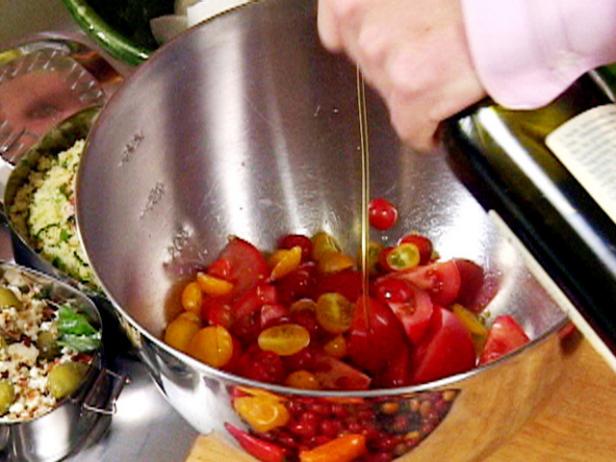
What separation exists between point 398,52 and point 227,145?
39 centimetres

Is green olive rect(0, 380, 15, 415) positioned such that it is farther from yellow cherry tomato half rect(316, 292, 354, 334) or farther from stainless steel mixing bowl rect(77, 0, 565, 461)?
yellow cherry tomato half rect(316, 292, 354, 334)

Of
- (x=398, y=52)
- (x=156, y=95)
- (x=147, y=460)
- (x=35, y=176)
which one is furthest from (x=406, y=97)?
(x=35, y=176)

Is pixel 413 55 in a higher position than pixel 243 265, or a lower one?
higher

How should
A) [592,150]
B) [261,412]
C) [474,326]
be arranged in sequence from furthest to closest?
[474,326] → [261,412] → [592,150]

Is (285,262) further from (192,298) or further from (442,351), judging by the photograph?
(442,351)

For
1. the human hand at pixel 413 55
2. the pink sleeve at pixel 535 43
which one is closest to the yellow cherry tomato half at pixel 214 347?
the human hand at pixel 413 55

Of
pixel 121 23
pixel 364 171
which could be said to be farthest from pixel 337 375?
pixel 121 23

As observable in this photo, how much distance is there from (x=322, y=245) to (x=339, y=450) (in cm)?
35

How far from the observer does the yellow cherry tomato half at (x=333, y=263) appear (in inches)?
42.3

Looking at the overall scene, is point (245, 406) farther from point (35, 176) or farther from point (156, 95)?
point (35, 176)

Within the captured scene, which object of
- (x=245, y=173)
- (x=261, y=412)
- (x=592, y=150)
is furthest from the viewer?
(x=245, y=173)

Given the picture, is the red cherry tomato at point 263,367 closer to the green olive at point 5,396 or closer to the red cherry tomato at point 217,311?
the red cherry tomato at point 217,311

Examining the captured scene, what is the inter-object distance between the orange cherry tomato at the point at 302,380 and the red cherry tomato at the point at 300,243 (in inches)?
7.7

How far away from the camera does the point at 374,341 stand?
37.9 inches
